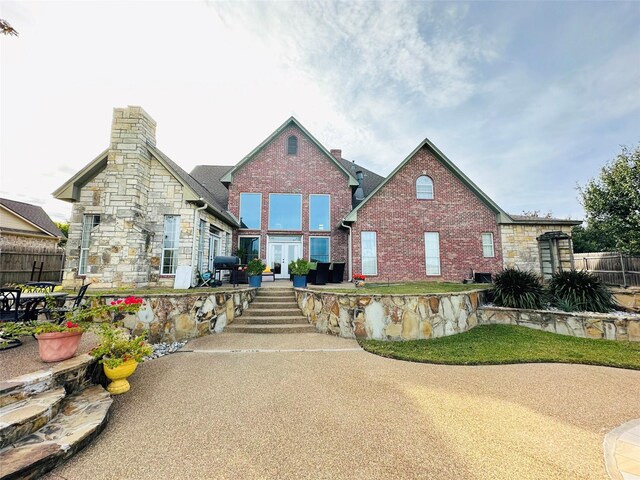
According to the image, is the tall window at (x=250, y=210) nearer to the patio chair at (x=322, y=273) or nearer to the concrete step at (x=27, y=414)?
the patio chair at (x=322, y=273)

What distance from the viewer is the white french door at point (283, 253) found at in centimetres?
1370

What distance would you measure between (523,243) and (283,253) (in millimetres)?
12334

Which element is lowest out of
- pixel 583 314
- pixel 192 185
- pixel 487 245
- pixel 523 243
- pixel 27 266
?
pixel 583 314

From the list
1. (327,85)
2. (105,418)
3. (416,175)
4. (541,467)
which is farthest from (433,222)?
(105,418)

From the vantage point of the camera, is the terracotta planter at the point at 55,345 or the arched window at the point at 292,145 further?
the arched window at the point at 292,145

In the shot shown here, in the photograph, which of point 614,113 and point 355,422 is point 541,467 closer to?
Result: point 355,422

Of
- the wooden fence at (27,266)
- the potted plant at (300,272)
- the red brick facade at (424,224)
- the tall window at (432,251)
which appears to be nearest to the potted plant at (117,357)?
the potted plant at (300,272)

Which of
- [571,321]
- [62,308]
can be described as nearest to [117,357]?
[62,308]

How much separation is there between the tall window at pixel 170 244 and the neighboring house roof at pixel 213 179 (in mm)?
5091

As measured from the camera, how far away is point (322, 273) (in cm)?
992

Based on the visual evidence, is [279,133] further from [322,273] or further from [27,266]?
[27,266]

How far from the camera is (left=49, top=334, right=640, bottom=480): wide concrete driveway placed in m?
2.10

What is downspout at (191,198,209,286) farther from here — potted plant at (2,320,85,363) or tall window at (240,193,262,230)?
potted plant at (2,320,85,363)

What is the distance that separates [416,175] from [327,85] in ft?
19.7
